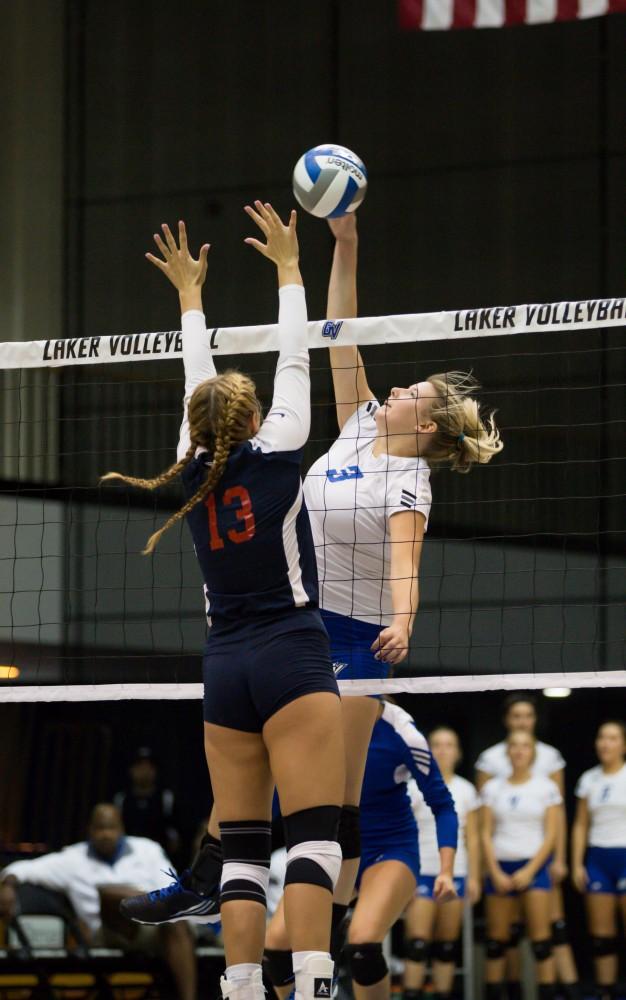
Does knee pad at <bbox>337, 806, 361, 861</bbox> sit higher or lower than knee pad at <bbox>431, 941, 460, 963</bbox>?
higher

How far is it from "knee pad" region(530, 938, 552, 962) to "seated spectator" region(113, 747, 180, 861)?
2639 millimetres

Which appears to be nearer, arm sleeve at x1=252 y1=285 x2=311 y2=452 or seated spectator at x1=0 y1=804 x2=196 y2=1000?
arm sleeve at x1=252 y1=285 x2=311 y2=452

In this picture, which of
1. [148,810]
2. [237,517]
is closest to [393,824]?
[237,517]

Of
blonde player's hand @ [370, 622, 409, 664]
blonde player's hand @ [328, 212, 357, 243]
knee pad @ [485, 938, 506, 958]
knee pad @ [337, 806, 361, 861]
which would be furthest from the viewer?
knee pad @ [485, 938, 506, 958]

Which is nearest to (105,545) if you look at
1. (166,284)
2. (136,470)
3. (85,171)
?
(136,470)

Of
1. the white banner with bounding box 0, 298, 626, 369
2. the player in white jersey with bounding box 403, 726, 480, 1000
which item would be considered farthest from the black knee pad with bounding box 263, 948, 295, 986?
the player in white jersey with bounding box 403, 726, 480, 1000

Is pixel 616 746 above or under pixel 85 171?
under

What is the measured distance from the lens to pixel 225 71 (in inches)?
595

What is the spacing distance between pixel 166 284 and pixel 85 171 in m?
1.33

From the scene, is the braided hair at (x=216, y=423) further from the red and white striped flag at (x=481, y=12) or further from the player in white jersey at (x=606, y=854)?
the red and white striped flag at (x=481, y=12)

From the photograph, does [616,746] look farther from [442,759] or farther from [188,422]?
[188,422]

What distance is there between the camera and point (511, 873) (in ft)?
32.9

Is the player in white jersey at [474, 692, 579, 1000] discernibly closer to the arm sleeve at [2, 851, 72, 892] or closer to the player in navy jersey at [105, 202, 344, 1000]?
the arm sleeve at [2, 851, 72, 892]

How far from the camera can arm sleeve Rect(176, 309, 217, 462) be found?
4688mm
